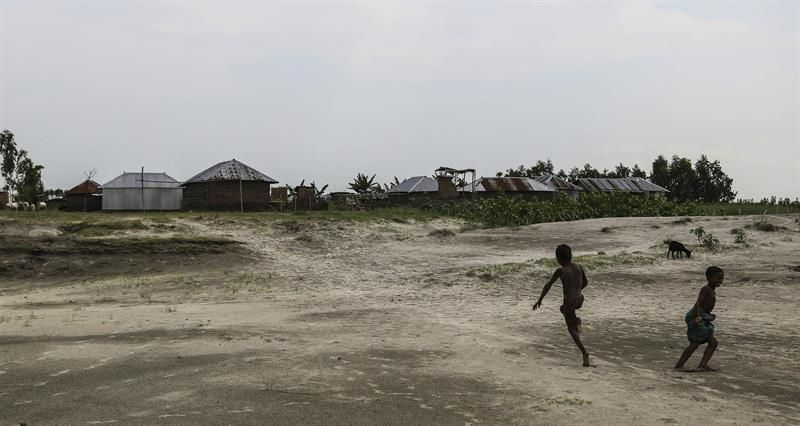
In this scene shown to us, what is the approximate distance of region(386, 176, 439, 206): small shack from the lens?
172 ft

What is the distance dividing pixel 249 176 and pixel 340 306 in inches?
1125

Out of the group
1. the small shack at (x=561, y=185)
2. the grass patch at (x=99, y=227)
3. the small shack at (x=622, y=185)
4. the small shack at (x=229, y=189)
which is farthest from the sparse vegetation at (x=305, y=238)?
the small shack at (x=622, y=185)

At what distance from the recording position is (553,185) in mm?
67812

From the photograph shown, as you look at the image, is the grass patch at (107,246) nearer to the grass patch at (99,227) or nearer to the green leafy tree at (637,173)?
the grass patch at (99,227)


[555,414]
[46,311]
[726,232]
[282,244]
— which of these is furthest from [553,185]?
[555,414]

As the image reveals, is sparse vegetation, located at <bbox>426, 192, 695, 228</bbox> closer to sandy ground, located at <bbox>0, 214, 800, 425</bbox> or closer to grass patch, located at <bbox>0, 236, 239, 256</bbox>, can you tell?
sandy ground, located at <bbox>0, 214, 800, 425</bbox>

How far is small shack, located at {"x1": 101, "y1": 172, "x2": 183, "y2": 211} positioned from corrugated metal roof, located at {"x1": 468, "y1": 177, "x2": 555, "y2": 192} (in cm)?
2521

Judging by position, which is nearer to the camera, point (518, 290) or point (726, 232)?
point (518, 290)

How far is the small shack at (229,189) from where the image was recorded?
4100cm

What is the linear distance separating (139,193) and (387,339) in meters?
38.7

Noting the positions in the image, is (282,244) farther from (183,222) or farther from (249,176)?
(249,176)

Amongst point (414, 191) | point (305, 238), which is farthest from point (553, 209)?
point (414, 191)

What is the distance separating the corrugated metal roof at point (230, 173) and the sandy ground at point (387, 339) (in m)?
18.3

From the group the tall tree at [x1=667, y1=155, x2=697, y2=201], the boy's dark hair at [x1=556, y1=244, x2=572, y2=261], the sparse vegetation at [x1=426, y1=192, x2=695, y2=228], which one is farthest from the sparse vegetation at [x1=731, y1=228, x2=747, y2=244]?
the tall tree at [x1=667, y1=155, x2=697, y2=201]
